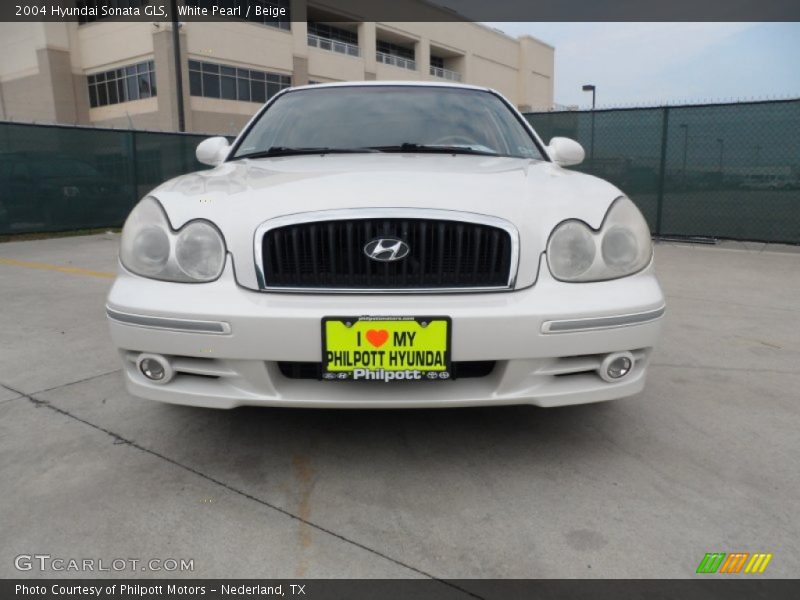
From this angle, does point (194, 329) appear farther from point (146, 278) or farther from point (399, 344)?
point (399, 344)

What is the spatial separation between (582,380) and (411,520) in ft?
2.34

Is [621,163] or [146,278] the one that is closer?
[146,278]

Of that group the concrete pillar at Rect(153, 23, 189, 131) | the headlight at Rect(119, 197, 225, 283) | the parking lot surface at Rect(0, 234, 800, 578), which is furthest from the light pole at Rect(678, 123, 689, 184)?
the concrete pillar at Rect(153, 23, 189, 131)

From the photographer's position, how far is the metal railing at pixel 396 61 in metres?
41.1

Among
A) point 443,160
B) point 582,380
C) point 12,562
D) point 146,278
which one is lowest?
point 12,562

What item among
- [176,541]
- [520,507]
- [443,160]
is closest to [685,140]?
[443,160]

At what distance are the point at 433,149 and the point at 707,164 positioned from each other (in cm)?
661

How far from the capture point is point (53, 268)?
6.52m

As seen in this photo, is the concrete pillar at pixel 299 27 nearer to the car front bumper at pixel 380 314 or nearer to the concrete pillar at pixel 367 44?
the concrete pillar at pixel 367 44

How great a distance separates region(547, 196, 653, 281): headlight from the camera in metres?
2.02

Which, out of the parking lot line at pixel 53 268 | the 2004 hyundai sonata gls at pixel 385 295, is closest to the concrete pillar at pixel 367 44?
the parking lot line at pixel 53 268

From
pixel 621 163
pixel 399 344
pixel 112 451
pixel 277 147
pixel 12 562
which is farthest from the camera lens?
pixel 621 163

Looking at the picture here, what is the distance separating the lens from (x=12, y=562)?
1669mm
